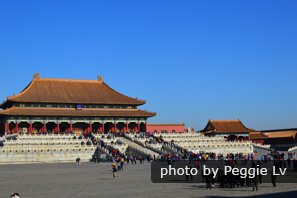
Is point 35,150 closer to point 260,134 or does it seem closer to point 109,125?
point 109,125

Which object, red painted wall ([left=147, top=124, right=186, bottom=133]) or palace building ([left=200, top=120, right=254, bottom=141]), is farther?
red painted wall ([left=147, top=124, right=186, bottom=133])

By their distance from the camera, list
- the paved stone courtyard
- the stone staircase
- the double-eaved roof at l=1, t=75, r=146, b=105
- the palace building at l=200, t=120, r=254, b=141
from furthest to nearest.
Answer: the palace building at l=200, t=120, r=254, b=141 < the double-eaved roof at l=1, t=75, r=146, b=105 < the stone staircase < the paved stone courtyard

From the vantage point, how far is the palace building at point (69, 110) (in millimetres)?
71394

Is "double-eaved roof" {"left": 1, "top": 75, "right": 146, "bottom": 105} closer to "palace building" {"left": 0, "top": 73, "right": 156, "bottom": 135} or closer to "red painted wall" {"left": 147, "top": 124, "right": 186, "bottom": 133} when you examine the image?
"palace building" {"left": 0, "top": 73, "right": 156, "bottom": 135}

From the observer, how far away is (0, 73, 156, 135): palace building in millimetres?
71394

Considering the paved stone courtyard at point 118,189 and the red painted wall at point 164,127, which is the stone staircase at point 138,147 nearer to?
the red painted wall at point 164,127

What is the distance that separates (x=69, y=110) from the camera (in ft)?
247

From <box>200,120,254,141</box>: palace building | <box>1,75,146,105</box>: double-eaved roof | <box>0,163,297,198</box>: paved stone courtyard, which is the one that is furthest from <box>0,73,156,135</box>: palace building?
<box>0,163,297,198</box>: paved stone courtyard

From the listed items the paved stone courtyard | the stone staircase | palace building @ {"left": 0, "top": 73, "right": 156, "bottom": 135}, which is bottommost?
the paved stone courtyard

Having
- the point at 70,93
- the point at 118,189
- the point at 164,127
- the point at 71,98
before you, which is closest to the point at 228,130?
the point at 164,127

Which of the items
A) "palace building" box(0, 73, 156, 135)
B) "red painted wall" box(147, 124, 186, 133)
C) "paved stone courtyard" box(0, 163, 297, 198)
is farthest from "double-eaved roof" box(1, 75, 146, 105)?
"paved stone courtyard" box(0, 163, 297, 198)

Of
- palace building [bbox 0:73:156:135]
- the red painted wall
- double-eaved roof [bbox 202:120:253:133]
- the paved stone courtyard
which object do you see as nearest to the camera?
the paved stone courtyard

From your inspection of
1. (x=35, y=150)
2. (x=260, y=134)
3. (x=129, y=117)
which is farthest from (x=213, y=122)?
(x=35, y=150)

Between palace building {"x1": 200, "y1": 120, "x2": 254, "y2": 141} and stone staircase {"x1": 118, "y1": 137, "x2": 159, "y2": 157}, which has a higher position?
palace building {"x1": 200, "y1": 120, "x2": 254, "y2": 141}
